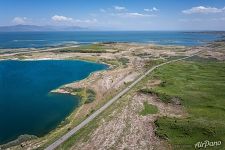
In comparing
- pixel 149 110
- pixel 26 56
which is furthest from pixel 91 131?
pixel 26 56

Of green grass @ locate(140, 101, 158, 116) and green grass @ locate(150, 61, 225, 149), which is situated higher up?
green grass @ locate(150, 61, 225, 149)

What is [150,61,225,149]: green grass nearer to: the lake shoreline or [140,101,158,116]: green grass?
[140,101,158,116]: green grass

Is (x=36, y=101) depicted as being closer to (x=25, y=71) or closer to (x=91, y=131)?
(x=91, y=131)

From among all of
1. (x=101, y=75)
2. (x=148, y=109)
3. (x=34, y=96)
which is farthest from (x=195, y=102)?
(x=101, y=75)

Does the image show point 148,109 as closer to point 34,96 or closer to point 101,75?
point 34,96

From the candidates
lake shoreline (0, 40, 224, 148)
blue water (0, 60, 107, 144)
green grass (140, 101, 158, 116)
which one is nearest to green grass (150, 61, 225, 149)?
green grass (140, 101, 158, 116)

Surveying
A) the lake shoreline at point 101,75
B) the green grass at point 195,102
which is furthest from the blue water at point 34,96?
the green grass at point 195,102

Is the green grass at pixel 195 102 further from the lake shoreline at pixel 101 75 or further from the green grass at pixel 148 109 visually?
the lake shoreline at pixel 101 75
